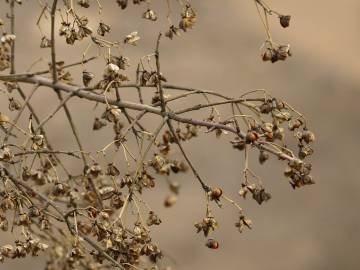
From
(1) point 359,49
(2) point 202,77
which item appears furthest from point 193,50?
(1) point 359,49

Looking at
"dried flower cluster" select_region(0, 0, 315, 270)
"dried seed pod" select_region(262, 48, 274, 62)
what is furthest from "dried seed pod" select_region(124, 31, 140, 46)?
"dried seed pod" select_region(262, 48, 274, 62)

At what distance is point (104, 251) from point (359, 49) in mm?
6769

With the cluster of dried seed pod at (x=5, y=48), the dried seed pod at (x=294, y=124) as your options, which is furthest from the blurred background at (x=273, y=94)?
the dried seed pod at (x=294, y=124)

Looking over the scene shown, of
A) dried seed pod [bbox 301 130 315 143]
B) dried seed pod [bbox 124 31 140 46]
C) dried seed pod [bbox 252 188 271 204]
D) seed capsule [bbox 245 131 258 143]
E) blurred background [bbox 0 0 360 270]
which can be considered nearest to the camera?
seed capsule [bbox 245 131 258 143]

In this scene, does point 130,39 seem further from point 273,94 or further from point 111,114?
point 273,94

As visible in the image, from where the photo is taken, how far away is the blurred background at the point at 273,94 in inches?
242

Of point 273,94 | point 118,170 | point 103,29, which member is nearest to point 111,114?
point 118,170

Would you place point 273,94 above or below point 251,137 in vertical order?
above

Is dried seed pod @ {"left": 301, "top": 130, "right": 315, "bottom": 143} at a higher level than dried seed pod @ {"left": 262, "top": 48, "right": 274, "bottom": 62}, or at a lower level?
lower

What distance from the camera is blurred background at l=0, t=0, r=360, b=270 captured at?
6.16m

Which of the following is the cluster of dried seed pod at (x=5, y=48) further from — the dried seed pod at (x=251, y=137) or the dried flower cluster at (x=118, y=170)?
the dried seed pod at (x=251, y=137)

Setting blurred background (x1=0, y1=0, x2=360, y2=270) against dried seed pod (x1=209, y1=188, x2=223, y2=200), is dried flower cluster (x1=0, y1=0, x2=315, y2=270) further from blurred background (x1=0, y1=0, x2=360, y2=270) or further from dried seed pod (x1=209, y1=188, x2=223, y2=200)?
blurred background (x1=0, y1=0, x2=360, y2=270)

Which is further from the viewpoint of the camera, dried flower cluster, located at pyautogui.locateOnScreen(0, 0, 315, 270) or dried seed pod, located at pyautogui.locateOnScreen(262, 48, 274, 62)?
dried seed pod, located at pyautogui.locateOnScreen(262, 48, 274, 62)

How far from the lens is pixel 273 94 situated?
7.44 meters
